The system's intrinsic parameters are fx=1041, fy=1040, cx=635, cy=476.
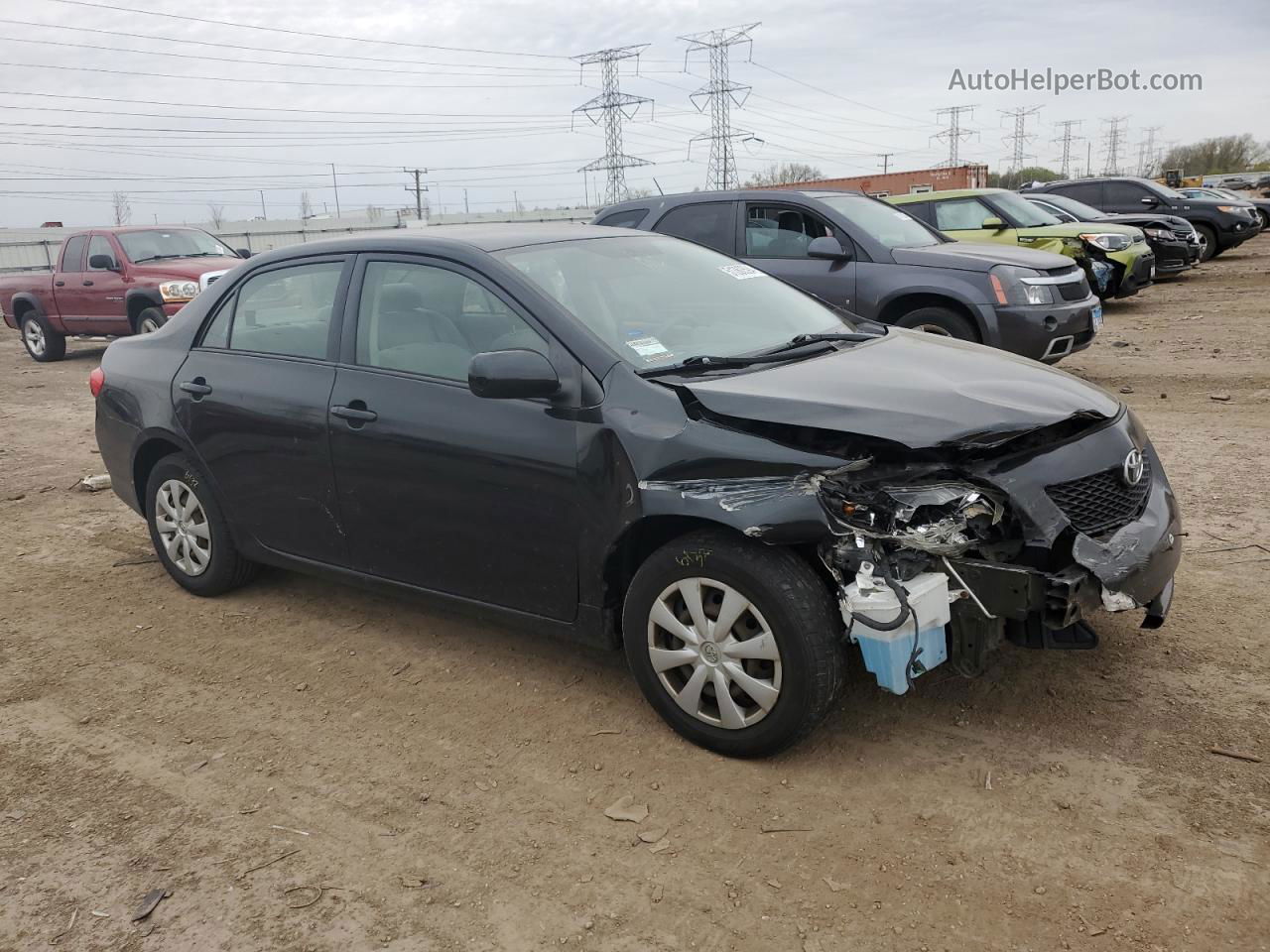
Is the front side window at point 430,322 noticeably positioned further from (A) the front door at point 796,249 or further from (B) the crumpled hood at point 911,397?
(A) the front door at point 796,249

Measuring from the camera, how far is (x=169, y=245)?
1454 cm

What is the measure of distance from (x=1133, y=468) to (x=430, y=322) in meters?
2.62

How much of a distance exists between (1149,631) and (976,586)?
1449 millimetres

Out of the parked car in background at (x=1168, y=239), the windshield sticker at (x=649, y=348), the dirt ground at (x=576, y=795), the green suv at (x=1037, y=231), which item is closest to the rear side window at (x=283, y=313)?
the dirt ground at (x=576, y=795)

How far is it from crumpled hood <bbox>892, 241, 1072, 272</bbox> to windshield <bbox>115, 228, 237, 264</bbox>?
33.1ft

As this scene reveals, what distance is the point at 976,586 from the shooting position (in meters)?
3.17

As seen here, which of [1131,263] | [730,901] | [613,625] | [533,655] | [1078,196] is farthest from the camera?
[1078,196]

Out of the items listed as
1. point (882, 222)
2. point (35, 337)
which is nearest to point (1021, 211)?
point (882, 222)

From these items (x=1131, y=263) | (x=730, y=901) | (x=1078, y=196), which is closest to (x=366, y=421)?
(x=730, y=901)

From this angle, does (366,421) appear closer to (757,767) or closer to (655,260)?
(655,260)

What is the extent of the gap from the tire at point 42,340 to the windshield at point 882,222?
12.1 m

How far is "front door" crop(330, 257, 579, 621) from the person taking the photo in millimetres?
3695

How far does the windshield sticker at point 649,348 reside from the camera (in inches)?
147

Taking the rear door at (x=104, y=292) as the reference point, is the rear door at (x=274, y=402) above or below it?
below
